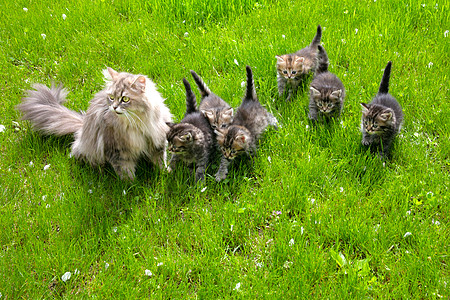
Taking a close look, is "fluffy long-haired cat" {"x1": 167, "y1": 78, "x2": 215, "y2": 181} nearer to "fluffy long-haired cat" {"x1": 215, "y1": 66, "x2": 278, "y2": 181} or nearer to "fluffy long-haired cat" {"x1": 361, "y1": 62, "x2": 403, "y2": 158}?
"fluffy long-haired cat" {"x1": 215, "y1": 66, "x2": 278, "y2": 181}

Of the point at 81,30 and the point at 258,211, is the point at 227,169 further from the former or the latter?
the point at 81,30

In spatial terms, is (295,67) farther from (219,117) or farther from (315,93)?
(219,117)

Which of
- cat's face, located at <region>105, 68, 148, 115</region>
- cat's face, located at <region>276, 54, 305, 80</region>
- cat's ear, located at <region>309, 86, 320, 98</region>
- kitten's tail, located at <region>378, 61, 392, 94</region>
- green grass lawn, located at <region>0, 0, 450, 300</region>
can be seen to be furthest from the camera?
cat's face, located at <region>276, 54, 305, 80</region>

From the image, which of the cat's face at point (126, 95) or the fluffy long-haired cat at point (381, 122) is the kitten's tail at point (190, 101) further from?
the fluffy long-haired cat at point (381, 122)

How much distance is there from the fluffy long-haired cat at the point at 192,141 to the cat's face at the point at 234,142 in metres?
0.24

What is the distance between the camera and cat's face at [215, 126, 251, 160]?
4.50 meters

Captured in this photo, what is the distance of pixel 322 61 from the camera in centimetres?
545

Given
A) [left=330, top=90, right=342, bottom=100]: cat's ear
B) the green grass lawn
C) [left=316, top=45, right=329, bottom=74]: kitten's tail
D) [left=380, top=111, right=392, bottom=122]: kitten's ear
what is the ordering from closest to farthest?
the green grass lawn, [left=380, top=111, right=392, bottom=122]: kitten's ear, [left=330, top=90, right=342, bottom=100]: cat's ear, [left=316, top=45, right=329, bottom=74]: kitten's tail

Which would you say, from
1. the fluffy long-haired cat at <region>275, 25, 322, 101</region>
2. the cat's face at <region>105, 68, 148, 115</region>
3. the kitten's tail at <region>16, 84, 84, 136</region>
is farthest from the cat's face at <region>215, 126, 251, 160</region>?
the kitten's tail at <region>16, 84, 84, 136</region>

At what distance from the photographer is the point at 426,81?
5355 mm

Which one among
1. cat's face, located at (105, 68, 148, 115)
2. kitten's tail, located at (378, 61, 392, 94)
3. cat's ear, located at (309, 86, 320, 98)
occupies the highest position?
cat's face, located at (105, 68, 148, 115)

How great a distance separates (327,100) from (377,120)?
2.47 ft

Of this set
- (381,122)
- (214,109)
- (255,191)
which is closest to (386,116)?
(381,122)

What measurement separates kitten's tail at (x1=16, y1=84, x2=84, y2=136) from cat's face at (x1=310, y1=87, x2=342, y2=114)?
3.18 m
